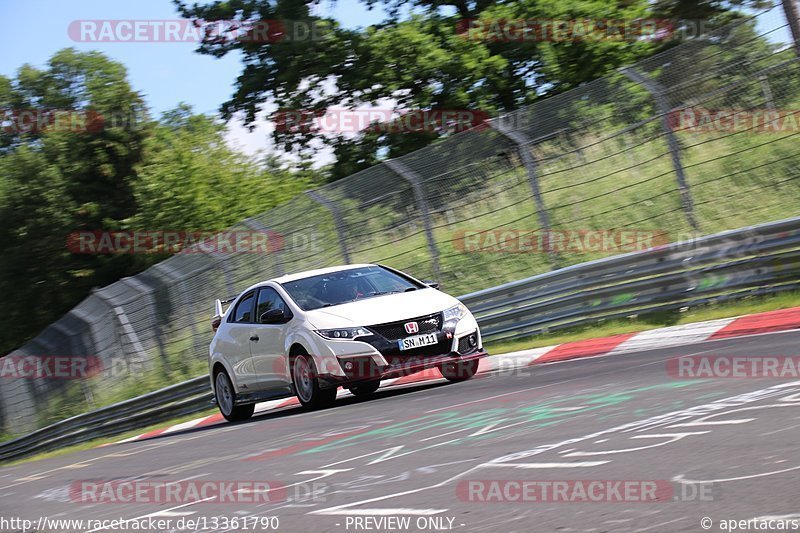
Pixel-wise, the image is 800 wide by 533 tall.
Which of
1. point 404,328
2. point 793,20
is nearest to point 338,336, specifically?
point 404,328

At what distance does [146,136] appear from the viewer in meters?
45.4

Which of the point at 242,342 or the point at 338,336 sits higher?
the point at 242,342

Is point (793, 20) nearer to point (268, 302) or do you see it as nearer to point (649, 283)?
point (649, 283)

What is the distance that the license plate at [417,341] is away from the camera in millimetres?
10922

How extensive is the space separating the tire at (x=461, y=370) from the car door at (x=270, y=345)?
1.71 meters

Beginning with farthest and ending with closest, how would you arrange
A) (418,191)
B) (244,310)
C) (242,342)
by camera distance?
(418,191)
(244,310)
(242,342)

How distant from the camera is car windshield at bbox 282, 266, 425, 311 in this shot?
11.9 metres

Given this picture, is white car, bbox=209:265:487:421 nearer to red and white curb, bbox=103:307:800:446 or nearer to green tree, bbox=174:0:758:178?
red and white curb, bbox=103:307:800:446

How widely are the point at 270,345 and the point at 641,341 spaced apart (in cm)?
402

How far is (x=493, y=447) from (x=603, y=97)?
791cm

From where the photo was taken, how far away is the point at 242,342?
507 inches

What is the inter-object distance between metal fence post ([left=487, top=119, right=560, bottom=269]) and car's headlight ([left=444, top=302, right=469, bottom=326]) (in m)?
3.17

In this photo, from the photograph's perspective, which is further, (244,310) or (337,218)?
(337,218)

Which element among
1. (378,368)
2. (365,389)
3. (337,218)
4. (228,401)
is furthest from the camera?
(337,218)
